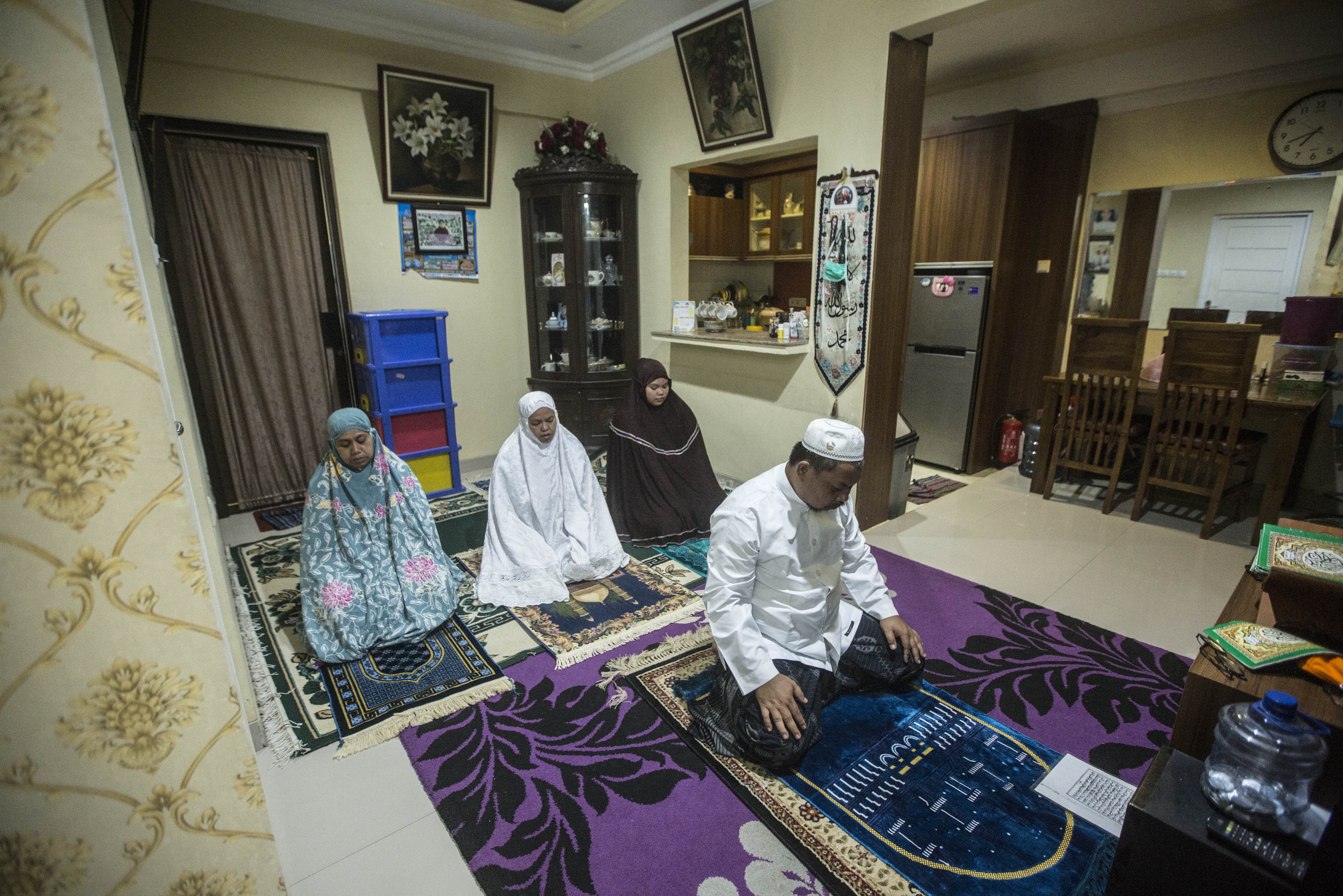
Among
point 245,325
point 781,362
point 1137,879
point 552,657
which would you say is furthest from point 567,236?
point 1137,879

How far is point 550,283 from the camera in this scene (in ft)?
16.5

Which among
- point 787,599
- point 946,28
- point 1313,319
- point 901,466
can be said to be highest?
point 946,28

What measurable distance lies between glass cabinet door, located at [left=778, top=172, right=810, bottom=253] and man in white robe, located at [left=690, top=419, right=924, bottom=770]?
3978 millimetres

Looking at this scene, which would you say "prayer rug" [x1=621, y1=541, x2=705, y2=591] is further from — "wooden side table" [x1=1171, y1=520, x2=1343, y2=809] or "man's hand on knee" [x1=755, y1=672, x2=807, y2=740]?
"wooden side table" [x1=1171, y1=520, x2=1343, y2=809]

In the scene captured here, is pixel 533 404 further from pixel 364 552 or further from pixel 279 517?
pixel 279 517

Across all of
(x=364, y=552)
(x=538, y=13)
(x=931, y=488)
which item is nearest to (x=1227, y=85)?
(x=931, y=488)

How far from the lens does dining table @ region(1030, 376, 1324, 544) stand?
11.5 ft

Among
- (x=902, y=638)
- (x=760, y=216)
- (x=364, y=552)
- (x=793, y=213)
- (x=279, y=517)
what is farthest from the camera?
(x=760, y=216)

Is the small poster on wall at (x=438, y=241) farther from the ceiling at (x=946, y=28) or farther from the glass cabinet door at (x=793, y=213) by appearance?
the glass cabinet door at (x=793, y=213)

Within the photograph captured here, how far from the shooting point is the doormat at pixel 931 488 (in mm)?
4539

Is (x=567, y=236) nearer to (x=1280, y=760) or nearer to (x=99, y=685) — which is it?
(x=99, y=685)

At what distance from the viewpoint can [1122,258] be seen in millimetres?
4777

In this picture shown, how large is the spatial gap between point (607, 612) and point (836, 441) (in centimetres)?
156

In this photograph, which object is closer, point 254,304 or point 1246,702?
point 1246,702
